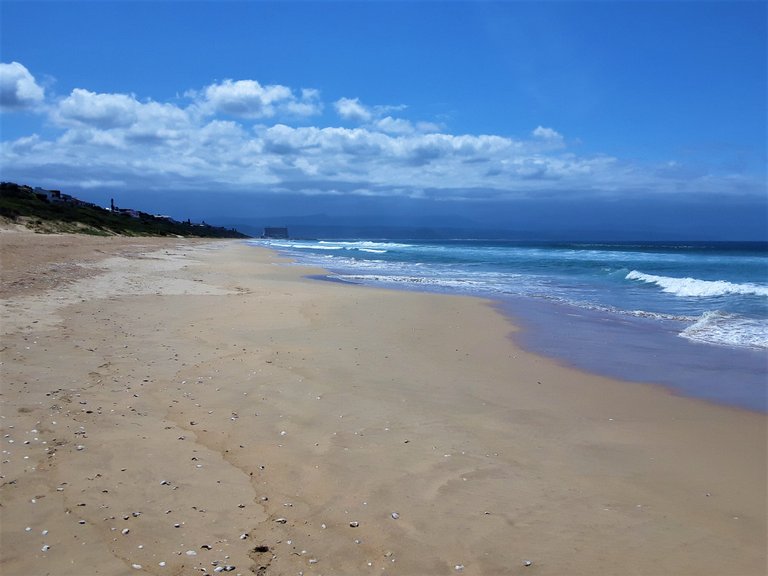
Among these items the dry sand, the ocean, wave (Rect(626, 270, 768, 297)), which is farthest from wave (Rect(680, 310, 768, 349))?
wave (Rect(626, 270, 768, 297))

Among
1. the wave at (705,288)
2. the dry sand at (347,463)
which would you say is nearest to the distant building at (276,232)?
the wave at (705,288)

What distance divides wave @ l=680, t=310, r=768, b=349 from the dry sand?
4660 mm

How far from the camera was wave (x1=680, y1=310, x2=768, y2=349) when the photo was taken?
11.0m

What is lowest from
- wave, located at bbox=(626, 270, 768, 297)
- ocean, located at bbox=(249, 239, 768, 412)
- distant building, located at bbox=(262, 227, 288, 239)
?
ocean, located at bbox=(249, 239, 768, 412)

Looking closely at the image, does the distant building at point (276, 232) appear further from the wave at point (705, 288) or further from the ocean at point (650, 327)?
the wave at point (705, 288)

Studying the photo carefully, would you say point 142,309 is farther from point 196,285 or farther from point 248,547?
point 248,547

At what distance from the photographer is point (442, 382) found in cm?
744

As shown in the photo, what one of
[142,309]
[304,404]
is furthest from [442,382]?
[142,309]

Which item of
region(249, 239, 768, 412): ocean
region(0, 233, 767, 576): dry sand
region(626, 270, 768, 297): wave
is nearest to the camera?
region(0, 233, 767, 576): dry sand

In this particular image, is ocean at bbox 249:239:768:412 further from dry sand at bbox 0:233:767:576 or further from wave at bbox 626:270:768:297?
dry sand at bbox 0:233:767:576

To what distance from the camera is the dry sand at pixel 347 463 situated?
3.38m

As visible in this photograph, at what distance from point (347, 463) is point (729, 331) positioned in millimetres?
10988

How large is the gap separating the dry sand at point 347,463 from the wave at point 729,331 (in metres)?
4.66

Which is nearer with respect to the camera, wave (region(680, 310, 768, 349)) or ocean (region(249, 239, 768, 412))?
ocean (region(249, 239, 768, 412))
